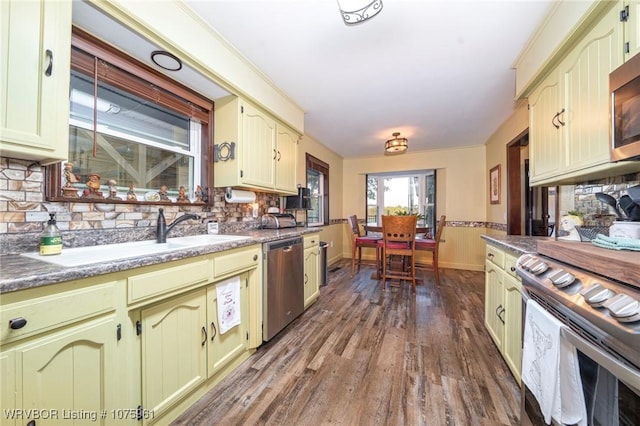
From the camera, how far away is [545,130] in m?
1.65

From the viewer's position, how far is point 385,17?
1504 millimetres

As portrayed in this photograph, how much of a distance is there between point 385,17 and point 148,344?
2.30 m

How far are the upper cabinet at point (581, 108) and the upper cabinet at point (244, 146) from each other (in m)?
2.26

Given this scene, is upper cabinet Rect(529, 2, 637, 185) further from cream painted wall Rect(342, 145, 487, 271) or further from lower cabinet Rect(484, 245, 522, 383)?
cream painted wall Rect(342, 145, 487, 271)

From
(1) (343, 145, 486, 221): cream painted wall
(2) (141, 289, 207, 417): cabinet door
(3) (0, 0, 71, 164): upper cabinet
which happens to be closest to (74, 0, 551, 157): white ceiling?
(3) (0, 0, 71, 164): upper cabinet

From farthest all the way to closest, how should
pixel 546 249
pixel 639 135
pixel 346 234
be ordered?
pixel 346 234 → pixel 546 249 → pixel 639 135

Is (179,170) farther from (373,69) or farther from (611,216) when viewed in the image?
(611,216)

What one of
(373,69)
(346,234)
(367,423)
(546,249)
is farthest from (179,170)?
(346,234)

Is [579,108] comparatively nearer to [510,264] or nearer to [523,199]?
[510,264]

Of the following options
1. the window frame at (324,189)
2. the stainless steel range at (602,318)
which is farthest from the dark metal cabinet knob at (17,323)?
the window frame at (324,189)

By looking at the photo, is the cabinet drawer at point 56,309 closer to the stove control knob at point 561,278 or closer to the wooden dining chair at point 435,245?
the stove control knob at point 561,278

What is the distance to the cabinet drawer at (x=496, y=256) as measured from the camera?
1.64 metres

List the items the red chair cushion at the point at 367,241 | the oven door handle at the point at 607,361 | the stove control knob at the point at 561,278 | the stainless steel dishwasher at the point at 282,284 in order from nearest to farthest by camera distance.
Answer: the oven door handle at the point at 607,361 → the stove control knob at the point at 561,278 → the stainless steel dishwasher at the point at 282,284 → the red chair cushion at the point at 367,241

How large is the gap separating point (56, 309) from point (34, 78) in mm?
924
